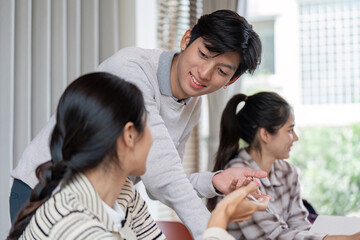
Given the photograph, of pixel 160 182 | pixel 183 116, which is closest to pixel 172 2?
pixel 183 116

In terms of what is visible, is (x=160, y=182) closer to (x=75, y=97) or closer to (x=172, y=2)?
(x=75, y=97)

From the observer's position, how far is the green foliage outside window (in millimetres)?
5359

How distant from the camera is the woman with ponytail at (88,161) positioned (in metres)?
0.96

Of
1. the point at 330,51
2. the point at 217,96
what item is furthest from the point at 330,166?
the point at 217,96

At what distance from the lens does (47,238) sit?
0.96 metres

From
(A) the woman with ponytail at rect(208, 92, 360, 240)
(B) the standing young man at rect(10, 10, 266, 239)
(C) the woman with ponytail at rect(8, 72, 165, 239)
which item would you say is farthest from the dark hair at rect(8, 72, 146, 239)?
(A) the woman with ponytail at rect(208, 92, 360, 240)

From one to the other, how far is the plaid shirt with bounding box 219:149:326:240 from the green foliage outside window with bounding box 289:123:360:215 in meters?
3.29

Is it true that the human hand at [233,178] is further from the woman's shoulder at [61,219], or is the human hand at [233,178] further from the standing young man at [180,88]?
the woman's shoulder at [61,219]

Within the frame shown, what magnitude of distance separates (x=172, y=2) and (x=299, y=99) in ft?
10.0

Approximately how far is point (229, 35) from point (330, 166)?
177 inches

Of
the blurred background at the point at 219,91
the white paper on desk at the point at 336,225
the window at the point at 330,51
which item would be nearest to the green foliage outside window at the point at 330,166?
the blurred background at the point at 219,91

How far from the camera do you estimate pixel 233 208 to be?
1000 mm

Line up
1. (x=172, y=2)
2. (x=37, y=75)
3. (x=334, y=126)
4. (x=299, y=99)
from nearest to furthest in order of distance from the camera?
(x=37, y=75)
(x=172, y=2)
(x=334, y=126)
(x=299, y=99)

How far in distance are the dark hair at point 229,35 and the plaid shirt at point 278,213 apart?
690 millimetres
